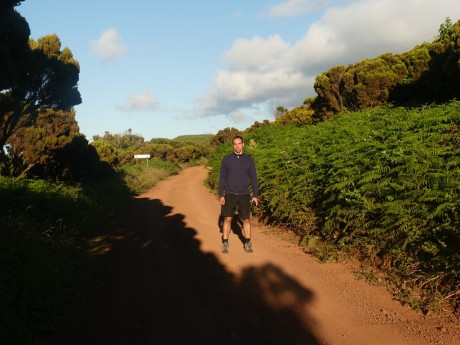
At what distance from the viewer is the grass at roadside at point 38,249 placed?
4.14 m

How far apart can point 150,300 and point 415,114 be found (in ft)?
19.6

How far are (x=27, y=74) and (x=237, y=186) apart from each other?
14040 mm

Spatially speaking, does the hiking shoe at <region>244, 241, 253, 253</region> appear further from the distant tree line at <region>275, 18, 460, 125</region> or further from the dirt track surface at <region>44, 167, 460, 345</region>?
the distant tree line at <region>275, 18, 460, 125</region>

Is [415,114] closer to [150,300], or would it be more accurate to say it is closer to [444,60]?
[150,300]

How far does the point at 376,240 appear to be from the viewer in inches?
218

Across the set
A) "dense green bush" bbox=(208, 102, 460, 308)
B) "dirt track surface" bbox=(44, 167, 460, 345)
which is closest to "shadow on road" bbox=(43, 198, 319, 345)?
"dirt track surface" bbox=(44, 167, 460, 345)

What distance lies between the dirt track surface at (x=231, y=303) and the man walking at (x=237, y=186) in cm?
56

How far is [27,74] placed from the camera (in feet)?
52.7

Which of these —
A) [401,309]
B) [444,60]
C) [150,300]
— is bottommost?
[401,309]

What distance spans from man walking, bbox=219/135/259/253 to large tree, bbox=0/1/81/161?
9.54 m

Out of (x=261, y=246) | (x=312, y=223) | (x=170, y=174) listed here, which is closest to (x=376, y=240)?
(x=312, y=223)

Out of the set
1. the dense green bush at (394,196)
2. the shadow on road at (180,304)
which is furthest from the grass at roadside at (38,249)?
the dense green bush at (394,196)

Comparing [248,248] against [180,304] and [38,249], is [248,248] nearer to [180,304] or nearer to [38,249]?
[180,304]

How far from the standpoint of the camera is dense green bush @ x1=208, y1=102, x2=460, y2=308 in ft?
15.4
